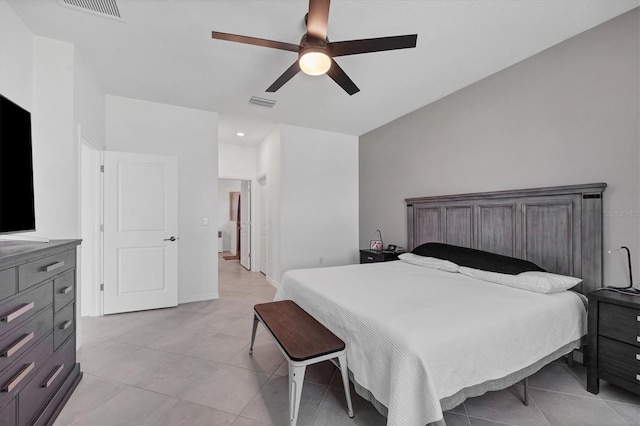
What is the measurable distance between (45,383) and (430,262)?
314cm

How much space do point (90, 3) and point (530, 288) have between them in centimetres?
384

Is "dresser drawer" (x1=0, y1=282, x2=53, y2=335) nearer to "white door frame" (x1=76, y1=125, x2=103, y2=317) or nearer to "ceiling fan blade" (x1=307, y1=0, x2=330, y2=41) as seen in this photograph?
"white door frame" (x1=76, y1=125, x2=103, y2=317)

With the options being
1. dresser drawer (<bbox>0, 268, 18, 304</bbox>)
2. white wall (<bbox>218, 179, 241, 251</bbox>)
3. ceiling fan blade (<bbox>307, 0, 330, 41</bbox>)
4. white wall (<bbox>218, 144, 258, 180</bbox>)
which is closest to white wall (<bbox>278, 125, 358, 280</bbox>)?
white wall (<bbox>218, 144, 258, 180</bbox>)

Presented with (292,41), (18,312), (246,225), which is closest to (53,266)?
(18,312)

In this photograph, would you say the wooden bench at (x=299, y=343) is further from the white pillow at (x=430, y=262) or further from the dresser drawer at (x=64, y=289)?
the white pillow at (x=430, y=262)

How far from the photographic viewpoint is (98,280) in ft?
11.5

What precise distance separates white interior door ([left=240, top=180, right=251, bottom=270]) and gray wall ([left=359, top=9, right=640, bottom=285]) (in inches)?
149

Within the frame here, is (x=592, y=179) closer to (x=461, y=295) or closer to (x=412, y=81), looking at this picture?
(x=461, y=295)

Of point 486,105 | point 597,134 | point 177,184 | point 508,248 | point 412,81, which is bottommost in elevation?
point 508,248

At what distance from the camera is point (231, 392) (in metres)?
2.02

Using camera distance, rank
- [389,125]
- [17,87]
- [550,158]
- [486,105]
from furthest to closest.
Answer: [389,125]
[486,105]
[550,158]
[17,87]

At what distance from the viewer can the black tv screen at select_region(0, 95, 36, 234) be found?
1.60 m

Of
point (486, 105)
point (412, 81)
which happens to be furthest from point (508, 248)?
point (412, 81)

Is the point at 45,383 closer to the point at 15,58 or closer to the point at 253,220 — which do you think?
the point at 15,58
